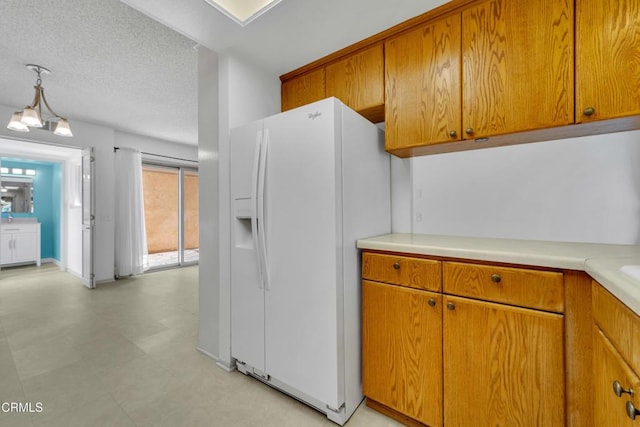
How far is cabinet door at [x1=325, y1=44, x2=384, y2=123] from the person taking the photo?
1819mm

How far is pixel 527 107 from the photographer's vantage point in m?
1.36

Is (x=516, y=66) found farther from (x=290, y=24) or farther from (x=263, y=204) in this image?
(x=263, y=204)

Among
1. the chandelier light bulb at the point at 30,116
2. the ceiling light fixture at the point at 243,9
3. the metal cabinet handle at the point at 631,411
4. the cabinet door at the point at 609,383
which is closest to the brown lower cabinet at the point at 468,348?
the cabinet door at the point at 609,383

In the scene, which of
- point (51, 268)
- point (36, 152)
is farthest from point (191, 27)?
point (51, 268)

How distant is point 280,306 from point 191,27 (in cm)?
188

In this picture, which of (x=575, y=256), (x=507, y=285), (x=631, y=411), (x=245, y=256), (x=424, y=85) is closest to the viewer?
(x=631, y=411)

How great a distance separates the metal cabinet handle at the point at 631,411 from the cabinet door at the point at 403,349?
0.67 m

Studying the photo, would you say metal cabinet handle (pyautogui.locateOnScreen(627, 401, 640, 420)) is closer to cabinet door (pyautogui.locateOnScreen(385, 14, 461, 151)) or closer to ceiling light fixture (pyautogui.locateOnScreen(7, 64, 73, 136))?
cabinet door (pyautogui.locateOnScreen(385, 14, 461, 151))

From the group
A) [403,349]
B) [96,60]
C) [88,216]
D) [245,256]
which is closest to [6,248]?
[88,216]

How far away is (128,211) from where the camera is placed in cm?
484

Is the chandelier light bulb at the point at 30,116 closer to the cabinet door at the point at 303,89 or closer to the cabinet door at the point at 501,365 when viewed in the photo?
the cabinet door at the point at 303,89

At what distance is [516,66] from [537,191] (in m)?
0.72

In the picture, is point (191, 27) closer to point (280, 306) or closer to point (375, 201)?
point (375, 201)

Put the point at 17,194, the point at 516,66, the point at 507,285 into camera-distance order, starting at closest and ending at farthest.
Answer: the point at 507,285 → the point at 516,66 → the point at 17,194
